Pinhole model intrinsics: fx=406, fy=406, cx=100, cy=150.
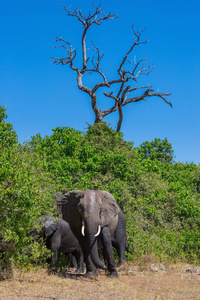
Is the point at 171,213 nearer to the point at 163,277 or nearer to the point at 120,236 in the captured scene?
the point at 120,236

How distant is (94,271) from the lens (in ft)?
34.1

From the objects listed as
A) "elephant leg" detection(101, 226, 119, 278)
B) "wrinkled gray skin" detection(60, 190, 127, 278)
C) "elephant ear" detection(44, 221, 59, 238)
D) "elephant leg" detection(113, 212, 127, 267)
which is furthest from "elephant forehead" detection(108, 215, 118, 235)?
"elephant ear" detection(44, 221, 59, 238)

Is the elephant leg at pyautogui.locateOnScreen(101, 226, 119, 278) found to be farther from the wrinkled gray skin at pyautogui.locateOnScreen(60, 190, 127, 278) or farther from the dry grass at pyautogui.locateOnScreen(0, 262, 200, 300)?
the dry grass at pyautogui.locateOnScreen(0, 262, 200, 300)

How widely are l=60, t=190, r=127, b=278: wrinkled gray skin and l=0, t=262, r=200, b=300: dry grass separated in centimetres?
45

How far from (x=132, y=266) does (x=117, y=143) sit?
7932 mm

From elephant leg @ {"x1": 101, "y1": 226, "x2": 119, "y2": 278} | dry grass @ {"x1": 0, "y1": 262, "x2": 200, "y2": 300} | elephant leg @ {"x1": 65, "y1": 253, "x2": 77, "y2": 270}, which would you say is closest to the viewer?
dry grass @ {"x1": 0, "y1": 262, "x2": 200, "y2": 300}

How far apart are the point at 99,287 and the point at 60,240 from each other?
3008 millimetres

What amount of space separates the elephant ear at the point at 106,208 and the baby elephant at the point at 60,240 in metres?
1.51

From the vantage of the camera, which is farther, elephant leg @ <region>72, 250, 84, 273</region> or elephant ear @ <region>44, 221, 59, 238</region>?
elephant leg @ <region>72, 250, 84, 273</region>

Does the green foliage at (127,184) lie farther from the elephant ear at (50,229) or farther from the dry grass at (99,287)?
the dry grass at (99,287)

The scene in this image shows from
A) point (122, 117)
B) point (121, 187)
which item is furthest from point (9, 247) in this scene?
point (122, 117)

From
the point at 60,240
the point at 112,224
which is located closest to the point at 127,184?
the point at 112,224

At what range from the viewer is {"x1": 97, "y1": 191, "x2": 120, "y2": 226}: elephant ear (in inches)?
438

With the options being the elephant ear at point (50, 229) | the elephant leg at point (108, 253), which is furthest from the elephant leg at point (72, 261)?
the elephant leg at point (108, 253)
